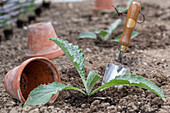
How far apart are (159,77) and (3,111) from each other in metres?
1.10

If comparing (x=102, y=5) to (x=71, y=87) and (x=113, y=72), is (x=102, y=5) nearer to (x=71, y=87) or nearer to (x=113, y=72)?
(x=113, y=72)

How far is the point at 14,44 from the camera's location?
2600 millimetres

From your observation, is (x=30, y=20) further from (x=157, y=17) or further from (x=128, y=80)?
(x=128, y=80)

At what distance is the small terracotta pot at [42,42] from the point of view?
76.5 inches

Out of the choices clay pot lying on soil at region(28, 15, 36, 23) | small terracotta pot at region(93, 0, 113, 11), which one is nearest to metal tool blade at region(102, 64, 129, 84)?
clay pot lying on soil at region(28, 15, 36, 23)

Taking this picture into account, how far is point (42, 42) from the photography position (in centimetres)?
196

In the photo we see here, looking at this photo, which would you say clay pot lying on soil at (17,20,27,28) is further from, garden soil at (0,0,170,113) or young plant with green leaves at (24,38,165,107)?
young plant with green leaves at (24,38,165,107)

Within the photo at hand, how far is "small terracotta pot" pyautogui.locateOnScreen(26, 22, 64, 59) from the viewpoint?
1942mm

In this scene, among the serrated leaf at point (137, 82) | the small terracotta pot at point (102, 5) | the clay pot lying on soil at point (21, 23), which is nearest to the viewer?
the serrated leaf at point (137, 82)

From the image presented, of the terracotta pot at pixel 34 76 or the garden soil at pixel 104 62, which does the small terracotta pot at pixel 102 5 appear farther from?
the terracotta pot at pixel 34 76

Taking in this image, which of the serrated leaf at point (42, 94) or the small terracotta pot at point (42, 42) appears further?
the small terracotta pot at point (42, 42)

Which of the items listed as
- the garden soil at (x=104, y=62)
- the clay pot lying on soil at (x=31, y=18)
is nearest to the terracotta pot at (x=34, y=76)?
the garden soil at (x=104, y=62)

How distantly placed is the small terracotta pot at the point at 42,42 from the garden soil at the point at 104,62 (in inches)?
3.4

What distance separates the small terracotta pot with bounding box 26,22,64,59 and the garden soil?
86mm
